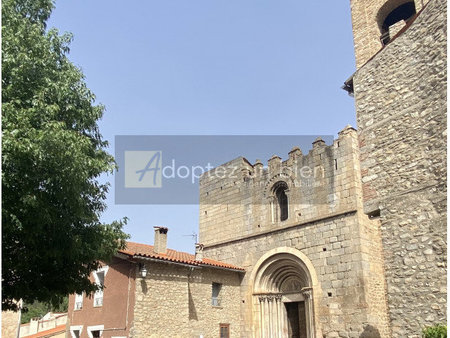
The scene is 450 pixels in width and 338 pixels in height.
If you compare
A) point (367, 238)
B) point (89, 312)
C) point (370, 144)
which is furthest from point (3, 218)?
point (367, 238)

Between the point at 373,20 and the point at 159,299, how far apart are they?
46.8 feet

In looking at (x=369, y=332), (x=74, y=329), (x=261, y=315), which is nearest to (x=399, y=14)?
(x=369, y=332)

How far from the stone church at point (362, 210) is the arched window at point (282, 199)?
5 cm

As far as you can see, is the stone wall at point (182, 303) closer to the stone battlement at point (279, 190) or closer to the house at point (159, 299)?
the house at point (159, 299)

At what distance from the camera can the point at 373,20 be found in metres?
17.1

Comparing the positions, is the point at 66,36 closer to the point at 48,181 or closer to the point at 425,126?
the point at 48,181

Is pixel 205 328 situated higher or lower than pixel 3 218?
lower

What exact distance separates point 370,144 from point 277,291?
10.6m

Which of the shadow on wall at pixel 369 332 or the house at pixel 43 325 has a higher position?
the shadow on wall at pixel 369 332

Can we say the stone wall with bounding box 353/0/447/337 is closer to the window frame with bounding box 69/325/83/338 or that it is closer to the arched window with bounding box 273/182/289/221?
the arched window with bounding box 273/182/289/221

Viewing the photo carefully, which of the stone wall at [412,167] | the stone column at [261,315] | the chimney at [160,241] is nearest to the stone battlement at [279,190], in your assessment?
the stone column at [261,315]

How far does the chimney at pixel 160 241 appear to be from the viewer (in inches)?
645

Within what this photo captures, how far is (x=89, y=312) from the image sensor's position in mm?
16375

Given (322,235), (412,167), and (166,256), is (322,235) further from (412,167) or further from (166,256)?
(412,167)
